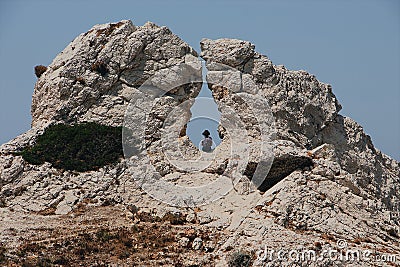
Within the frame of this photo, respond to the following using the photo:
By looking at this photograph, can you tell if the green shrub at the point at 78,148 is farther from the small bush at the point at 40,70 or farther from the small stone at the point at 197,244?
the small stone at the point at 197,244

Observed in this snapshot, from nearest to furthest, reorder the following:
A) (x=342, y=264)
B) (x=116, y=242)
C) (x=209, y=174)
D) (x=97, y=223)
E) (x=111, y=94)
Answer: (x=342, y=264), (x=116, y=242), (x=97, y=223), (x=209, y=174), (x=111, y=94)

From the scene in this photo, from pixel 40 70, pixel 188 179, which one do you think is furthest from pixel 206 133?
pixel 40 70

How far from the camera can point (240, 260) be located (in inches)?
1193

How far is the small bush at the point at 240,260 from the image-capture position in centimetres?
3020

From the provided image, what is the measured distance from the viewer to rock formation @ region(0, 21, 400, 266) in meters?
31.9

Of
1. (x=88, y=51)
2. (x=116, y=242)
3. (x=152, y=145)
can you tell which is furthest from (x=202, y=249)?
(x=88, y=51)

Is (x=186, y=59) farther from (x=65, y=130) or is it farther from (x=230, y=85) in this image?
(x=65, y=130)

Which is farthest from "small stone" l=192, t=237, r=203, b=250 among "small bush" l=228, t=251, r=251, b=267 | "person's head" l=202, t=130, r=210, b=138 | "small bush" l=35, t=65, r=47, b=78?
"small bush" l=35, t=65, r=47, b=78

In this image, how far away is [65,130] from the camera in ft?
128

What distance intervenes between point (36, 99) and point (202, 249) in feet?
47.0

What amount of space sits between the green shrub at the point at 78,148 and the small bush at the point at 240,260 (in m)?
9.79

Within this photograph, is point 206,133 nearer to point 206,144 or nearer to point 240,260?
point 206,144

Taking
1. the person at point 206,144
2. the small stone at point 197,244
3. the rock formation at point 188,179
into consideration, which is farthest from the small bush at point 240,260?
the person at point 206,144

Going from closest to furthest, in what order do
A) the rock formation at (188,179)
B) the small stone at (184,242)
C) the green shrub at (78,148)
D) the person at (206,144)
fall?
the rock formation at (188,179), the small stone at (184,242), the green shrub at (78,148), the person at (206,144)
